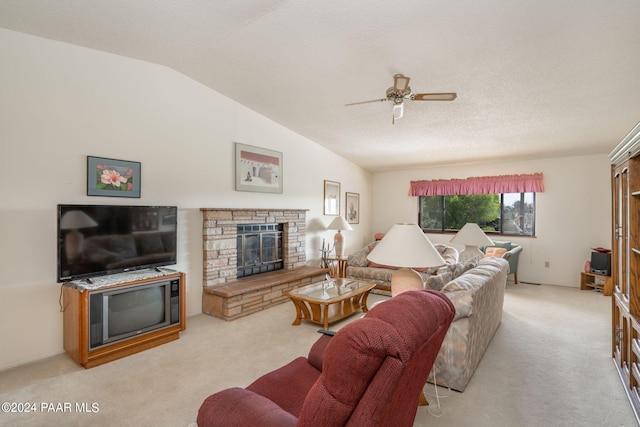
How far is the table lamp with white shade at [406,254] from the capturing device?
6.56 feet

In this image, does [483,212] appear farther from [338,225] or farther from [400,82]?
[400,82]

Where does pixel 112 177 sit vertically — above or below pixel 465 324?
Answer: above

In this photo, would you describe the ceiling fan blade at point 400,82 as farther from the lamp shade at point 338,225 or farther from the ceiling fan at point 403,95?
the lamp shade at point 338,225

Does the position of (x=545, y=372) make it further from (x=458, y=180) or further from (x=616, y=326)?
(x=458, y=180)

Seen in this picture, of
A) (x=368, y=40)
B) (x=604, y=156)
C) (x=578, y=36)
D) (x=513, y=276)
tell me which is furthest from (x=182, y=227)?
(x=604, y=156)

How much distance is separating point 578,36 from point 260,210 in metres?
3.88

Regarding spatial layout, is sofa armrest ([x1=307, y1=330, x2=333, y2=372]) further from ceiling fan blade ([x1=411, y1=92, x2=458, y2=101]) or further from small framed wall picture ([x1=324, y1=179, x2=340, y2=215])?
small framed wall picture ([x1=324, y1=179, x2=340, y2=215])

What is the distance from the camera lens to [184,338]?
10.4 ft

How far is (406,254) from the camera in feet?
6.63

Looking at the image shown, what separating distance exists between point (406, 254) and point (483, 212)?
529 cm

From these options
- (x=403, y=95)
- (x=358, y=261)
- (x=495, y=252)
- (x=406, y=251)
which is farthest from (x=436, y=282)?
(x=495, y=252)

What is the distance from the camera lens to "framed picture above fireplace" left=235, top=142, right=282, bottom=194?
445 centimetres

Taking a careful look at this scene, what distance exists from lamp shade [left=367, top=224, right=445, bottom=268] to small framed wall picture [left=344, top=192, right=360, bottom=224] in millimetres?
4607

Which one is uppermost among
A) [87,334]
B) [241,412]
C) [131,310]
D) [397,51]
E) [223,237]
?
[397,51]
